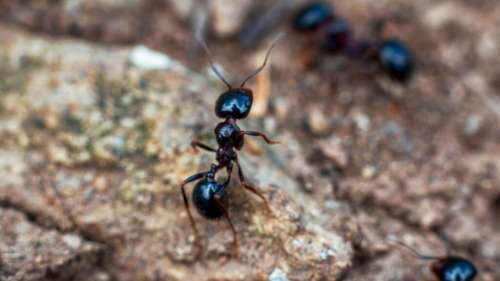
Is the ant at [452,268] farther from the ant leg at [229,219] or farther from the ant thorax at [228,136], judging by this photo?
the ant thorax at [228,136]

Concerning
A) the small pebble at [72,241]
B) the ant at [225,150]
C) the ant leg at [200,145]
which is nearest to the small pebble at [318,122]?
the ant at [225,150]

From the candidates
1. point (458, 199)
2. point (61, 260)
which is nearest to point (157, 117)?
point (61, 260)

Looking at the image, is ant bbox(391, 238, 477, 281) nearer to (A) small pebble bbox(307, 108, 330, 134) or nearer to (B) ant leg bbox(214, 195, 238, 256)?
(A) small pebble bbox(307, 108, 330, 134)

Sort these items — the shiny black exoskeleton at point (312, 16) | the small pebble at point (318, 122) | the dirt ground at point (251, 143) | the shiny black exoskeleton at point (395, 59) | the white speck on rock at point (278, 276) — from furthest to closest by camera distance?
the shiny black exoskeleton at point (312, 16)
the shiny black exoskeleton at point (395, 59)
the small pebble at point (318, 122)
the dirt ground at point (251, 143)
the white speck on rock at point (278, 276)

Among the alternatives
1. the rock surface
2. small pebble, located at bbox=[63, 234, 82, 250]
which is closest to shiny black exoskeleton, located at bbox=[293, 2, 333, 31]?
the rock surface

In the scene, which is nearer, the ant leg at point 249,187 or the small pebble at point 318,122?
the ant leg at point 249,187

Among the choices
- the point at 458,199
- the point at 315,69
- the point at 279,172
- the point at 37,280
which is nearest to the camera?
the point at 37,280

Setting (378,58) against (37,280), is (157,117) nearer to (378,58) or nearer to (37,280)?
(37,280)
